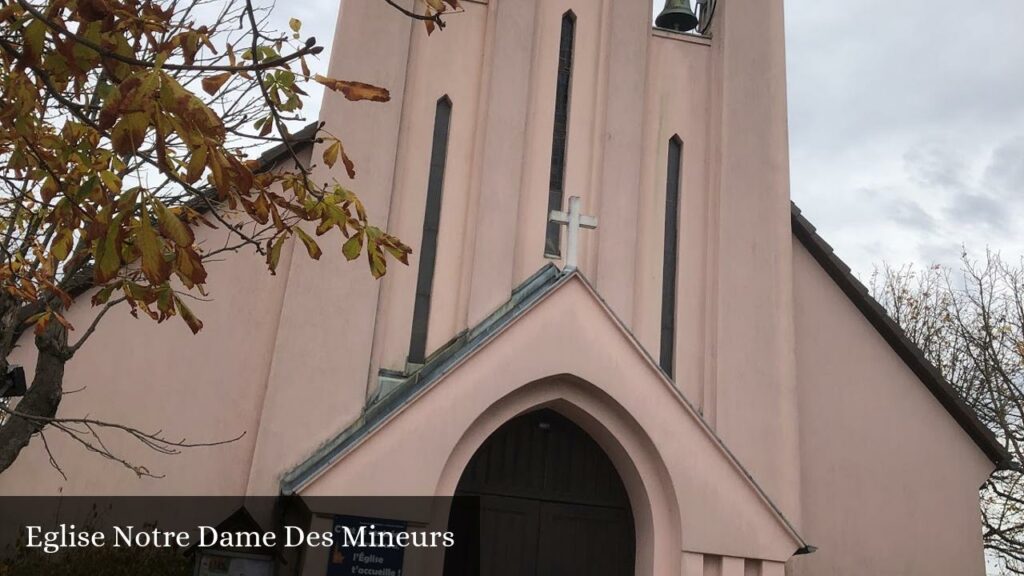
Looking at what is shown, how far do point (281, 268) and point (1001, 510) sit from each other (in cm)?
1874

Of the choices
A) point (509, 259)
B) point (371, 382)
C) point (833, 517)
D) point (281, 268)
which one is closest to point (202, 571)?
point (371, 382)

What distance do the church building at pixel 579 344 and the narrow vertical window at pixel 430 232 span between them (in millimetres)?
27

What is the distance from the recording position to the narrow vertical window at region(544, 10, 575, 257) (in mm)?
11766

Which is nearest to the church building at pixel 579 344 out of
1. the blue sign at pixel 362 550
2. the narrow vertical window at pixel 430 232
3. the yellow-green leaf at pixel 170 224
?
the narrow vertical window at pixel 430 232

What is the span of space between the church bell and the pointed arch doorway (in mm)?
6316

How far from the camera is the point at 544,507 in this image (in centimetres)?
1088

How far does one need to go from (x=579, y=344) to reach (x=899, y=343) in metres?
5.22

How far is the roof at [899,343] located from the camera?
40.4 feet

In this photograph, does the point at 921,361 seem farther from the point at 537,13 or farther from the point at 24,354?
the point at 24,354

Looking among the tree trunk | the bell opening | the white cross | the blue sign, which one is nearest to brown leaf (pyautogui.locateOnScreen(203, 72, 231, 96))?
the tree trunk

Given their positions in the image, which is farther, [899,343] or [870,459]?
[899,343]

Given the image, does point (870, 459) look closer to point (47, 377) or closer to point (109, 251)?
point (47, 377)

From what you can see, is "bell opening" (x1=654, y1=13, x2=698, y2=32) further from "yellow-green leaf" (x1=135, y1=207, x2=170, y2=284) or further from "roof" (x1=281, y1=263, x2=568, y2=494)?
"yellow-green leaf" (x1=135, y1=207, x2=170, y2=284)

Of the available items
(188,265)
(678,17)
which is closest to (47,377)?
(188,265)
